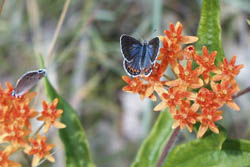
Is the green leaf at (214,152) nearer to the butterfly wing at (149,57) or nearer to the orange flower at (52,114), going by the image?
the butterfly wing at (149,57)

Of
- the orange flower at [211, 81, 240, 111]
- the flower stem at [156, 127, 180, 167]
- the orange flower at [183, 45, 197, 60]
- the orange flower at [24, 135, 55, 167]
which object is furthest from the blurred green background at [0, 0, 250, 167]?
the orange flower at [183, 45, 197, 60]

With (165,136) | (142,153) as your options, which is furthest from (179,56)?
(142,153)

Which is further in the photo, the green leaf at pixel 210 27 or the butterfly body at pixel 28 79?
the green leaf at pixel 210 27

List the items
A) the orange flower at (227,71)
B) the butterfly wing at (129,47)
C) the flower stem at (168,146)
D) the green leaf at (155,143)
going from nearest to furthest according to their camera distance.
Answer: the butterfly wing at (129,47), the orange flower at (227,71), the flower stem at (168,146), the green leaf at (155,143)

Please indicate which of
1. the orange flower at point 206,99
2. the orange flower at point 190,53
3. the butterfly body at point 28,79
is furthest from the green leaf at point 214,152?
the butterfly body at point 28,79

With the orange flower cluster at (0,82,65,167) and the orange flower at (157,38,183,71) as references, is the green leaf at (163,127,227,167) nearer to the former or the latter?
the orange flower at (157,38,183,71)

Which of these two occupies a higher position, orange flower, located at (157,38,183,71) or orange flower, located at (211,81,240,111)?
orange flower, located at (157,38,183,71)
